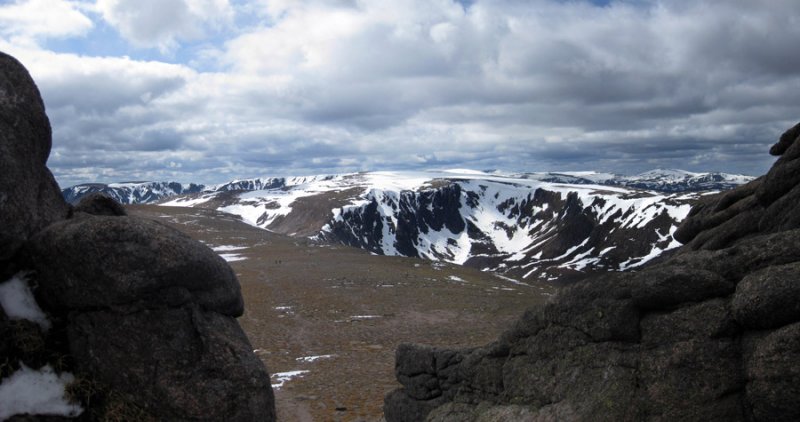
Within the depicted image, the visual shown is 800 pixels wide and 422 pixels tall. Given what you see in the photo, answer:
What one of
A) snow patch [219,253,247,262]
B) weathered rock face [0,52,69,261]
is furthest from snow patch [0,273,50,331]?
snow patch [219,253,247,262]

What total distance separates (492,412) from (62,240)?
10792 millimetres

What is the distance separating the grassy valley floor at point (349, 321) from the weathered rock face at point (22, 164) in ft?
35.5

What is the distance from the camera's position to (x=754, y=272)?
10.2m

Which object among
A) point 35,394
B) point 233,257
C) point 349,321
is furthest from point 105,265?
point 233,257

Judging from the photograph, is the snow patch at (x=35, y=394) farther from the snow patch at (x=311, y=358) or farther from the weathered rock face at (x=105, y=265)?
the snow patch at (x=311, y=358)

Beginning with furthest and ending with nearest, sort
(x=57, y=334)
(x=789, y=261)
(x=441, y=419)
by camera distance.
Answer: (x=441, y=419) → (x=57, y=334) → (x=789, y=261)

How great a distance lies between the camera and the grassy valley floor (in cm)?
2144

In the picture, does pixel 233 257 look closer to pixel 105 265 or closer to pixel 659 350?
pixel 105 265

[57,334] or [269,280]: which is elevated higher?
[57,334]

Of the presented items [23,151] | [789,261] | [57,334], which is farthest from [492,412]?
[23,151]

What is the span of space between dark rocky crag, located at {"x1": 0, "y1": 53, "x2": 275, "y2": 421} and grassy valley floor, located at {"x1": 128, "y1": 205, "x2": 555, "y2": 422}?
8011 millimetres

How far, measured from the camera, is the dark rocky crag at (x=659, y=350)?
9.29 m

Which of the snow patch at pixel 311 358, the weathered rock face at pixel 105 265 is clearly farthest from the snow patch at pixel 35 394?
the snow patch at pixel 311 358

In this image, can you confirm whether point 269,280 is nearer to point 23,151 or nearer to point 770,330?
point 23,151
